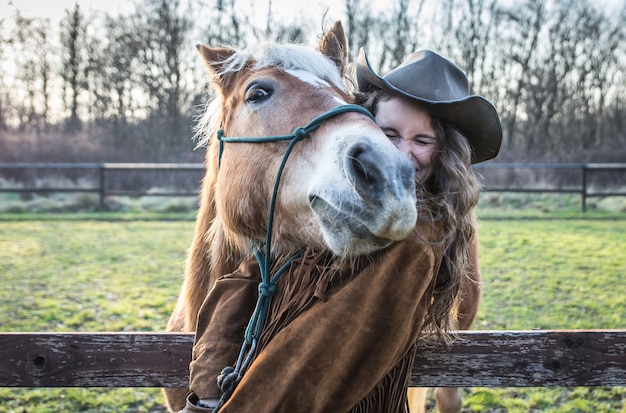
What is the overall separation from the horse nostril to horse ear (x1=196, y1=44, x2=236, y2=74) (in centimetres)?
114

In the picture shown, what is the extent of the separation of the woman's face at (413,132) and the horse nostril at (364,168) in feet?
1.28

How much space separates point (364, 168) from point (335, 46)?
3.62 ft

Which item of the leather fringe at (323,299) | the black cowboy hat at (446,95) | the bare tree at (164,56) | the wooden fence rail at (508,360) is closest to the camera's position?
the leather fringe at (323,299)

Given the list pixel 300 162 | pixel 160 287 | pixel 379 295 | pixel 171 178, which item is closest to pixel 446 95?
pixel 300 162

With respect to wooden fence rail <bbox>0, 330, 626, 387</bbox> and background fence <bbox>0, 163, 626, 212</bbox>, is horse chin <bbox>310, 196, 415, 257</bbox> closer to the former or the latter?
wooden fence rail <bbox>0, 330, 626, 387</bbox>

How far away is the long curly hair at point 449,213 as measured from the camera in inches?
60.7

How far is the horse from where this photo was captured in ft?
4.43

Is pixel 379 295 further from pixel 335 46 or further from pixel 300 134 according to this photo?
pixel 335 46

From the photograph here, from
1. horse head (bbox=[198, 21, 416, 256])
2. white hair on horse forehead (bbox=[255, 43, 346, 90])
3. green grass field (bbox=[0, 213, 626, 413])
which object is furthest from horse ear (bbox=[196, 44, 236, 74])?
green grass field (bbox=[0, 213, 626, 413])

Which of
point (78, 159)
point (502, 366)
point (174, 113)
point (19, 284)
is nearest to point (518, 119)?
point (174, 113)

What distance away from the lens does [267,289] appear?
1627mm

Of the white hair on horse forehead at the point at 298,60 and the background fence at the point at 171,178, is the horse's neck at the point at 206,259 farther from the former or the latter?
the background fence at the point at 171,178

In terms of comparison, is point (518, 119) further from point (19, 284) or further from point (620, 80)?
point (19, 284)

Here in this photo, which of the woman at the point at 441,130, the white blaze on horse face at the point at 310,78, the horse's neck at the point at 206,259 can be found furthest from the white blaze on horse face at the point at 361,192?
the horse's neck at the point at 206,259
